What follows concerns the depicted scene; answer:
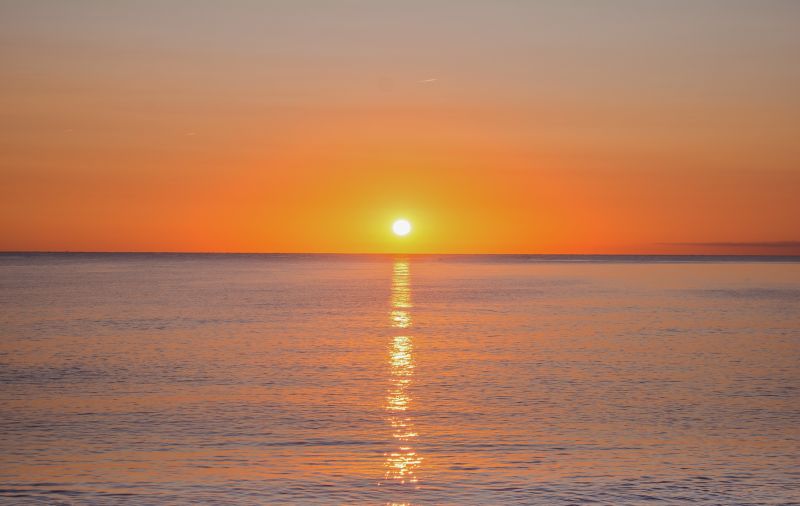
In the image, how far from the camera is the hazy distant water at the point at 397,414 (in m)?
15.4

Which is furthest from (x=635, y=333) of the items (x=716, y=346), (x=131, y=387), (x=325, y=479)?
(x=325, y=479)

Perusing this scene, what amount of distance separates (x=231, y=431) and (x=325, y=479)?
5.01m

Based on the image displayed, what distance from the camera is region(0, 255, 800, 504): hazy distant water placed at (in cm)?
1540

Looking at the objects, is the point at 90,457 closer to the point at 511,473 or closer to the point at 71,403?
the point at 71,403

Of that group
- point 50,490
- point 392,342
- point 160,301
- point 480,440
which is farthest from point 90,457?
point 160,301

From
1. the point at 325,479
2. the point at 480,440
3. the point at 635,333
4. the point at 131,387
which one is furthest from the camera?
the point at 635,333

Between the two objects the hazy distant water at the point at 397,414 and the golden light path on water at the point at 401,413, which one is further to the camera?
the golden light path on water at the point at 401,413

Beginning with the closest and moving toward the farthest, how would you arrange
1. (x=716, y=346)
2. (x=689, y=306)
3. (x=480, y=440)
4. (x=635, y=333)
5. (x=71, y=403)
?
1. (x=480, y=440)
2. (x=71, y=403)
3. (x=716, y=346)
4. (x=635, y=333)
5. (x=689, y=306)

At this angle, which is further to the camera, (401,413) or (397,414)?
(401,413)

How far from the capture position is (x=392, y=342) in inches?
1601

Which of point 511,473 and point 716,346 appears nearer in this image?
point 511,473

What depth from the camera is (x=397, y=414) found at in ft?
72.6

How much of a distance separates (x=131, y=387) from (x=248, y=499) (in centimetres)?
1324

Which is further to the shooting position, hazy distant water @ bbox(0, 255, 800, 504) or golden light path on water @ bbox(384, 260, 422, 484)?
golden light path on water @ bbox(384, 260, 422, 484)
